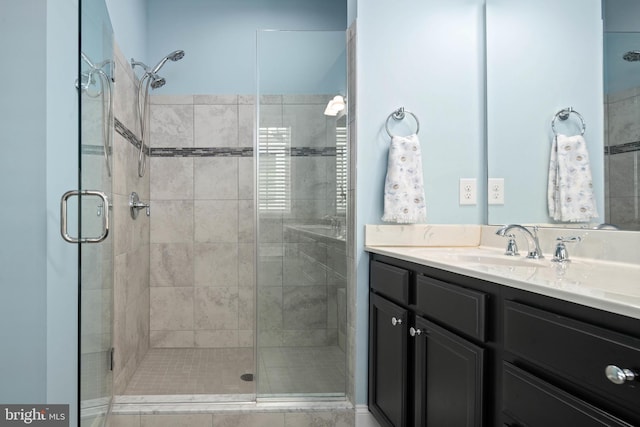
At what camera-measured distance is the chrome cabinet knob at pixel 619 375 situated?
0.79 meters

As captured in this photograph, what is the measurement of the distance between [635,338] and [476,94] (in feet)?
5.98

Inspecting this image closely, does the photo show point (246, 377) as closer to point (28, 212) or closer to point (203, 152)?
point (28, 212)

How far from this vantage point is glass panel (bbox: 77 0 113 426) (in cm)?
149

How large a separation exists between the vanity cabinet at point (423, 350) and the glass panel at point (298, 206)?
28 cm

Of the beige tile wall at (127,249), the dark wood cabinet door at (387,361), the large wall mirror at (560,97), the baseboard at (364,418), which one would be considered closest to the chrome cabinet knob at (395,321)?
the dark wood cabinet door at (387,361)

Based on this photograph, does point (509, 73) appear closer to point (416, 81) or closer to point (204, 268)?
point (416, 81)

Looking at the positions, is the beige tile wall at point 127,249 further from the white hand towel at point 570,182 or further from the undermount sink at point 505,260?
the white hand towel at point 570,182

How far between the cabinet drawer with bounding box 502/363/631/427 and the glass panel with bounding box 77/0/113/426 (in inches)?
46.5

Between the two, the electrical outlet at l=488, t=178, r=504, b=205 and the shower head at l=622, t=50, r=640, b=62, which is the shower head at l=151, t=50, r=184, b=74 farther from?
the shower head at l=622, t=50, r=640, b=62

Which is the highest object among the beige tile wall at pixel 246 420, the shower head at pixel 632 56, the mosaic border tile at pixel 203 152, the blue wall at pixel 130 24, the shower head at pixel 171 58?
the blue wall at pixel 130 24

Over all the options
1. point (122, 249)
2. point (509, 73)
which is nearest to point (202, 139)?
point (122, 249)

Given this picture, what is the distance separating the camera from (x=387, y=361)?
2.06 meters

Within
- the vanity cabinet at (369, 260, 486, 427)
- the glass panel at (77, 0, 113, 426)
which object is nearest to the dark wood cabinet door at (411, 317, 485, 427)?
the vanity cabinet at (369, 260, 486, 427)

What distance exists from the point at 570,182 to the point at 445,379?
2.94ft
